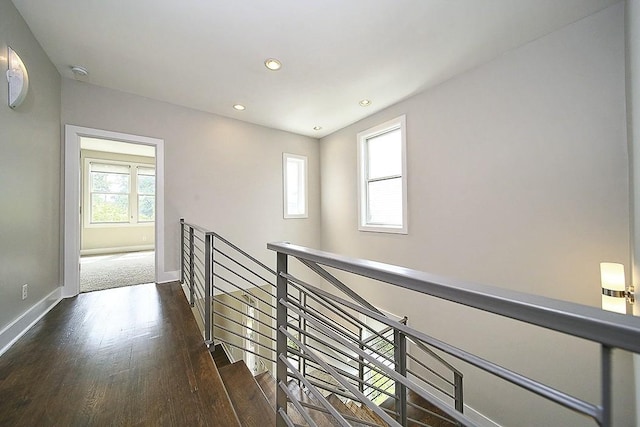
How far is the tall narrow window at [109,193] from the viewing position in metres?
5.77

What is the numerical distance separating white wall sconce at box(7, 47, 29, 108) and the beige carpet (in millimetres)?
2282

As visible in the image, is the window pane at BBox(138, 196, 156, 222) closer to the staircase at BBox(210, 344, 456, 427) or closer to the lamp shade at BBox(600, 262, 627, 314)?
→ the staircase at BBox(210, 344, 456, 427)

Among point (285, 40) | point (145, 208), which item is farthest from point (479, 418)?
point (145, 208)

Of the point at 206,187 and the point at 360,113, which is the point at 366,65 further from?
the point at 206,187

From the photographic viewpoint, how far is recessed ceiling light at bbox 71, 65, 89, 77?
253 centimetres

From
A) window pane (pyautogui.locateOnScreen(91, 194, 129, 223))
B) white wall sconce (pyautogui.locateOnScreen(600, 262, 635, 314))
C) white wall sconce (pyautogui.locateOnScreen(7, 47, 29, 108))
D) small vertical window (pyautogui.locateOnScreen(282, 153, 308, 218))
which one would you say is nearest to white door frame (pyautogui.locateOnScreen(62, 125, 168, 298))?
white wall sconce (pyautogui.locateOnScreen(7, 47, 29, 108))

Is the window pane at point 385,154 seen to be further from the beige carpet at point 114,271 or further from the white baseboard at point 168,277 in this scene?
the beige carpet at point 114,271

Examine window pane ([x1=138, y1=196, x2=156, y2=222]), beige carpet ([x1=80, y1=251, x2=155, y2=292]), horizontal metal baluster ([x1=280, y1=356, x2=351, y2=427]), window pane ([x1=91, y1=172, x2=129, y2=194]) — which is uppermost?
window pane ([x1=91, y1=172, x2=129, y2=194])

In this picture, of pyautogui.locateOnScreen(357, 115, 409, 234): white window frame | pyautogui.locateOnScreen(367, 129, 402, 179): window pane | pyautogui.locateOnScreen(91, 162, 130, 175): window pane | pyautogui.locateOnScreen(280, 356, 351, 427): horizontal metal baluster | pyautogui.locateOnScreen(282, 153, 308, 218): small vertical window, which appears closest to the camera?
pyautogui.locateOnScreen(280, 356, 351, 427): horizontal metal baluster

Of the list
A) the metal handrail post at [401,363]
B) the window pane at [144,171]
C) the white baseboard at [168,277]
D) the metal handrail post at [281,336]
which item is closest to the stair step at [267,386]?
the metal handrail post at [281,336]

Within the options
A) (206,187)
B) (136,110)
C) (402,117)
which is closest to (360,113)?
(402,117)

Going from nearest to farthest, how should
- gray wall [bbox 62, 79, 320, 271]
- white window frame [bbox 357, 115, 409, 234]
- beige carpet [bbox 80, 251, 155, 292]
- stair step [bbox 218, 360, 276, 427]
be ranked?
stair step [bbox 218, 360, 276, 427] < gray wall [bbox 62, 79, 320, 271] < white window frame [bbox 357, 115, 409, 234] < beige carpet [bbox 80, 251, 155, 292]

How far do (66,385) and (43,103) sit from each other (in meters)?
2.51

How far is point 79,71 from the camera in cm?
258
